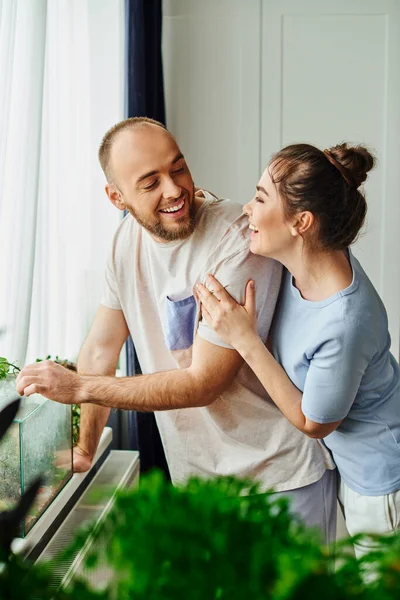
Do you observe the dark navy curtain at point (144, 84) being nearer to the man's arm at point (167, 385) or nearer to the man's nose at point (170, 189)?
the man's nose at point (170, 189)

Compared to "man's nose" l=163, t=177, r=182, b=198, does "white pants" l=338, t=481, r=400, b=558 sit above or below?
below

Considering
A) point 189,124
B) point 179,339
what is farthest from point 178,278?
point 189,124

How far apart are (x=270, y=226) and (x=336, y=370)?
329mm

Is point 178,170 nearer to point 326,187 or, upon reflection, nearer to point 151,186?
point 151,186

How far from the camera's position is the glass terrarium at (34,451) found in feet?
4.58

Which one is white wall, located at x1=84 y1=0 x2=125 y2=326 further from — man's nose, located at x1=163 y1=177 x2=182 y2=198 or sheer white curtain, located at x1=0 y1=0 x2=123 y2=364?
man's nose, located at x1=163 y1=177 x2=182 y2=198

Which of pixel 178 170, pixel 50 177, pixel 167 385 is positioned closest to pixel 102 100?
A: pixel 50 177

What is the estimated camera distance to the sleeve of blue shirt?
1433mm

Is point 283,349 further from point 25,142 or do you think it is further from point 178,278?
point 25,142

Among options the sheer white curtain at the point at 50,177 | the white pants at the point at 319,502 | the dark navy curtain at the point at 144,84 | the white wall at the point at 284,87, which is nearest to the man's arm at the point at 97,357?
the sheer white curtain at the point at 50,177

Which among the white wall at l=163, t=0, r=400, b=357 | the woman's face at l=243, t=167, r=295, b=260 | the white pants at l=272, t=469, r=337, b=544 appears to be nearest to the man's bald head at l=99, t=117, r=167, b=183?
the woman's face at l=243, t=167, r=295, b=260

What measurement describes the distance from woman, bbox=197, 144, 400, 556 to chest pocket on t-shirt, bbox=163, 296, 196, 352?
0.25ft

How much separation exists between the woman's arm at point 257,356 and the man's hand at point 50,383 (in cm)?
31

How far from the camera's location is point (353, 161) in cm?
151
